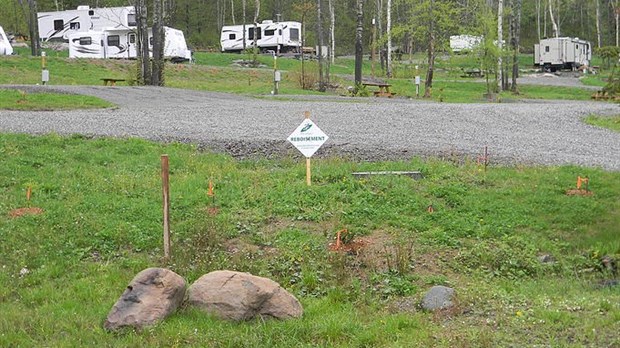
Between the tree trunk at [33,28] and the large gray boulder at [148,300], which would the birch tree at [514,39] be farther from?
Result: the large gray boulder at [148,300]

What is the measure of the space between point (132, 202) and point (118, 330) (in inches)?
123

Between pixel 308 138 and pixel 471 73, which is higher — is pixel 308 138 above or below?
below

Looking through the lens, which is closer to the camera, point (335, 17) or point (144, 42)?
point (144, 42)

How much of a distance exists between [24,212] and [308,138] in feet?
11.3

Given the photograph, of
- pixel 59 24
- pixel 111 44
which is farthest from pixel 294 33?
pixel 59 24

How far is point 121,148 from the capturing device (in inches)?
420

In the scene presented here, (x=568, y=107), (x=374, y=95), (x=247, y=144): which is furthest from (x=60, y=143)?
(x=374, y=95)

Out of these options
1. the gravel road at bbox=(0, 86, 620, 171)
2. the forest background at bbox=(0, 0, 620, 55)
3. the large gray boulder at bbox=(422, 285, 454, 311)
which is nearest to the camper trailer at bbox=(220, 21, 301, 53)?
the forest background at bbox=(0, 0, 620, 55)

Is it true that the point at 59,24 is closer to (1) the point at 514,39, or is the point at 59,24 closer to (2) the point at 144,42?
(2) the point at 144,42

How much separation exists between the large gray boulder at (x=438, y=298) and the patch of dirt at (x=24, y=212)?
14.6ft

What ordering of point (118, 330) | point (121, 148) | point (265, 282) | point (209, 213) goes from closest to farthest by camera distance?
point (118, 330) < point (265, 282) < point (209, 213) < point (121, 148)

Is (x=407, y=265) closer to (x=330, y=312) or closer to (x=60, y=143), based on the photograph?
(x=330, y=312)

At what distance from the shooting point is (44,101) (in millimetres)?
16703

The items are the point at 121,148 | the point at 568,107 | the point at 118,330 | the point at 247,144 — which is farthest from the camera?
the point at 568,107
